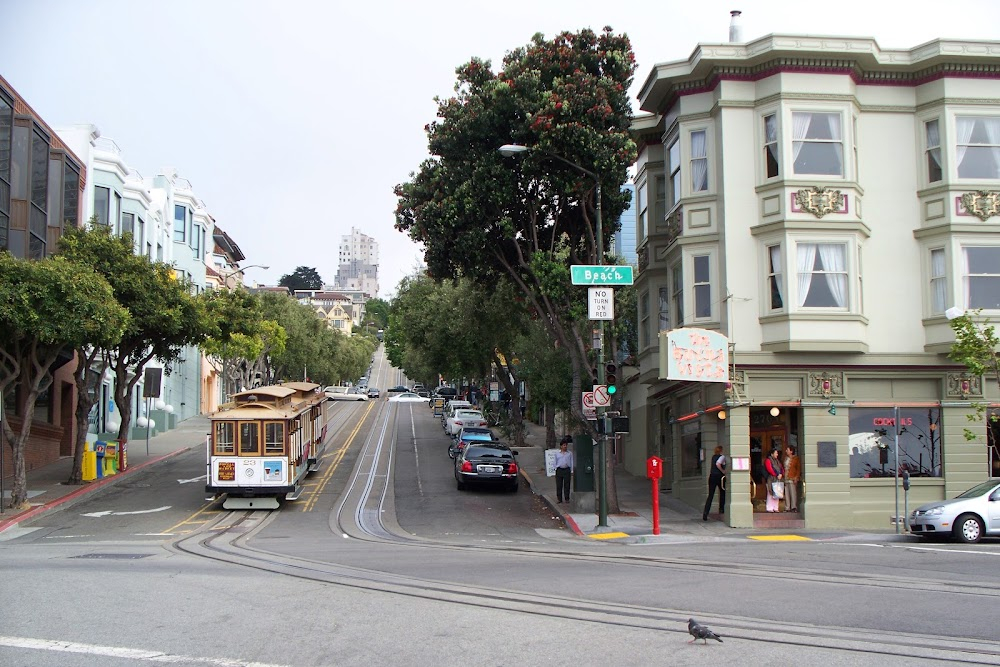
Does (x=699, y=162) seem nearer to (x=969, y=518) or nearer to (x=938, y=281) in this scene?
(x=938, y=281)

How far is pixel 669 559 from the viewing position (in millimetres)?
15773

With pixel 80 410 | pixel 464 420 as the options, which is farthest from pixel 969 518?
pixel 464 420

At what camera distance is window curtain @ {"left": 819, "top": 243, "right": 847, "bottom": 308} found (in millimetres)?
22766

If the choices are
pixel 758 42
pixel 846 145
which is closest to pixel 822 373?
pixel 846 145

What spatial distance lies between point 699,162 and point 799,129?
2538mm

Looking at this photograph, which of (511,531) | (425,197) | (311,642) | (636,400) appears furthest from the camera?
(636,400)

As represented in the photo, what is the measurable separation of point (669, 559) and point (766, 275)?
9554 millimetres

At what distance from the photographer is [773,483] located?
22.8m

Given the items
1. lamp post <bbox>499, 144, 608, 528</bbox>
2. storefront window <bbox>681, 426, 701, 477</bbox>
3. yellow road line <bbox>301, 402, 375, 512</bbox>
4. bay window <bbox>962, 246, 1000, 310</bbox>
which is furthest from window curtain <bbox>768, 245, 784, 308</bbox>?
yellow road line <bbox>301, 402, 375, 512</bbox>

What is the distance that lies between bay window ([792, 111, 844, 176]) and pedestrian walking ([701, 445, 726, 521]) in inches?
277

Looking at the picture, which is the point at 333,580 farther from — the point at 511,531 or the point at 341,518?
the point at 341,518

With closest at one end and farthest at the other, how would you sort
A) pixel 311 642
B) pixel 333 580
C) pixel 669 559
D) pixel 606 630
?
pixel 311 642 < pixel 606 630 < pixel 333 580 < pixel 669 559

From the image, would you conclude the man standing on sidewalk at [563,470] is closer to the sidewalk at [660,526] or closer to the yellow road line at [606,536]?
the sidewalk at [660,526]

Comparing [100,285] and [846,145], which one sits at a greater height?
[846,145]
